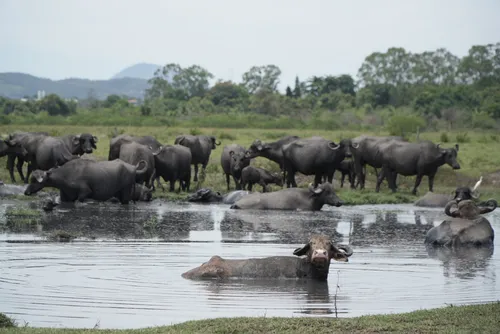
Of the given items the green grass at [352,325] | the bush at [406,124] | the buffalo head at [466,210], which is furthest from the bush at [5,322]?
the bush at [406,124]

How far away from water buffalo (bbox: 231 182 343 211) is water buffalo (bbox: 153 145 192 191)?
3633 mm

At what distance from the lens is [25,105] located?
67375mm

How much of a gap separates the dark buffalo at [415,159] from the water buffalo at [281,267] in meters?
13.8

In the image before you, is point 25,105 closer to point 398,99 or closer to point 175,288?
point 398,99

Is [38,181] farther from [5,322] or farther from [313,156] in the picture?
[5,322]

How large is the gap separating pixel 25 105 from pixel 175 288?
58.8 meters

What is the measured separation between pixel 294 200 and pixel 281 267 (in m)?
9.30

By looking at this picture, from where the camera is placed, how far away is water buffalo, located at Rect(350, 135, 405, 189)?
86.9 feet

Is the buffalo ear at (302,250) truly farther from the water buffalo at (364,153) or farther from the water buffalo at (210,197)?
the water buffalo at (364,153)

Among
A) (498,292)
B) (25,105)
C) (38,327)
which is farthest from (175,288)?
(25,105)

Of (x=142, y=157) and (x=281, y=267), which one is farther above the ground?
(x=142, y=157)

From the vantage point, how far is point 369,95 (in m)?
80.2

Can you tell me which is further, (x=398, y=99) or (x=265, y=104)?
(x=398, y=99)

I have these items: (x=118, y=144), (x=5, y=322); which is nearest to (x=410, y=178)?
(x=118, y=144)
